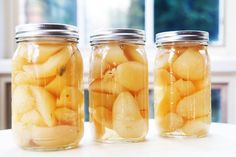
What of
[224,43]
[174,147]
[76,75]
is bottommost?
[174,147]

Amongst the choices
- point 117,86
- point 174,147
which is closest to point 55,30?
point 117,86

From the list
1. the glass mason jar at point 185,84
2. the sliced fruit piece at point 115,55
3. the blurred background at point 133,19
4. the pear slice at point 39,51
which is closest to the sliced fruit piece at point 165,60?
the glass mason jar at point 185,84

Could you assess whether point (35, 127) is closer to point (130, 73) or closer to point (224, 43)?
point (130, 73)

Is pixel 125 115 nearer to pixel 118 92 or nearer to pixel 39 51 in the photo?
pixel 118 92

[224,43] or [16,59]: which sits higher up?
[224,43]

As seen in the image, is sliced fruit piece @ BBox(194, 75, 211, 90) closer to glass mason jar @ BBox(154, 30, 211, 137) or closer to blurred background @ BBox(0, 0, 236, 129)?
glass mason jar @ BBox(154, 30, 211, 137)

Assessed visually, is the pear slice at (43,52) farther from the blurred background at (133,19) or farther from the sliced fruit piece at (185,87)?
the blurred background at (133,19)
